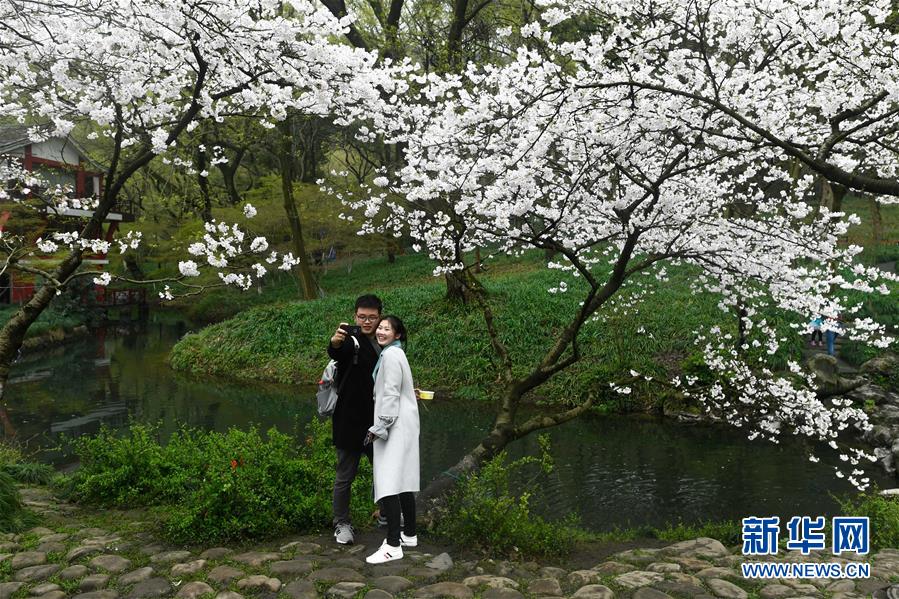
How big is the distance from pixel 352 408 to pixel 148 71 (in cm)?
457

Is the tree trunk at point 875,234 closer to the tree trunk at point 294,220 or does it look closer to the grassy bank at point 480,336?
the grassy bank at point 480,336

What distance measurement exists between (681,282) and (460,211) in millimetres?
11013

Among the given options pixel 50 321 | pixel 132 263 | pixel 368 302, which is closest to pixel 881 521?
pixel 368 302

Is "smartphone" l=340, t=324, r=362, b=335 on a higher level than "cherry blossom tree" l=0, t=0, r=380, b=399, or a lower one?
lower

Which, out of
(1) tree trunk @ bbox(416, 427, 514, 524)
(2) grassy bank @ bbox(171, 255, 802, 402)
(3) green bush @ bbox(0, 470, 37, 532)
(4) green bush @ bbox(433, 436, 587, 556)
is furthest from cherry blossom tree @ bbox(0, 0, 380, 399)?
(2) grassy bank @ bbox(171, 255, 802, 402)

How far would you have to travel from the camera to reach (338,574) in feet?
13.2

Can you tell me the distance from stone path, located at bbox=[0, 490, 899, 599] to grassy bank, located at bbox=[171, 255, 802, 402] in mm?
8786

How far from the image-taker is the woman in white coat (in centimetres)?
426

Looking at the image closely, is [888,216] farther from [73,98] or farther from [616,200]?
[73,98]

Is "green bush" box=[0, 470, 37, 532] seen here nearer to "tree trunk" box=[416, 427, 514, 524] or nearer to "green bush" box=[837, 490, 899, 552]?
"tree trunk" box=[416, 427, 514, 524]

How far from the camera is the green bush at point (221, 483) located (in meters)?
4.74

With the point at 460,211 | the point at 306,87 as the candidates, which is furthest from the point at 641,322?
the point at 306,87

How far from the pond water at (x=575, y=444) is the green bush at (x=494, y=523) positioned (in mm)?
2837

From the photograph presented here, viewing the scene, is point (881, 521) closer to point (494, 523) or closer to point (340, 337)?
point (494, 523)
